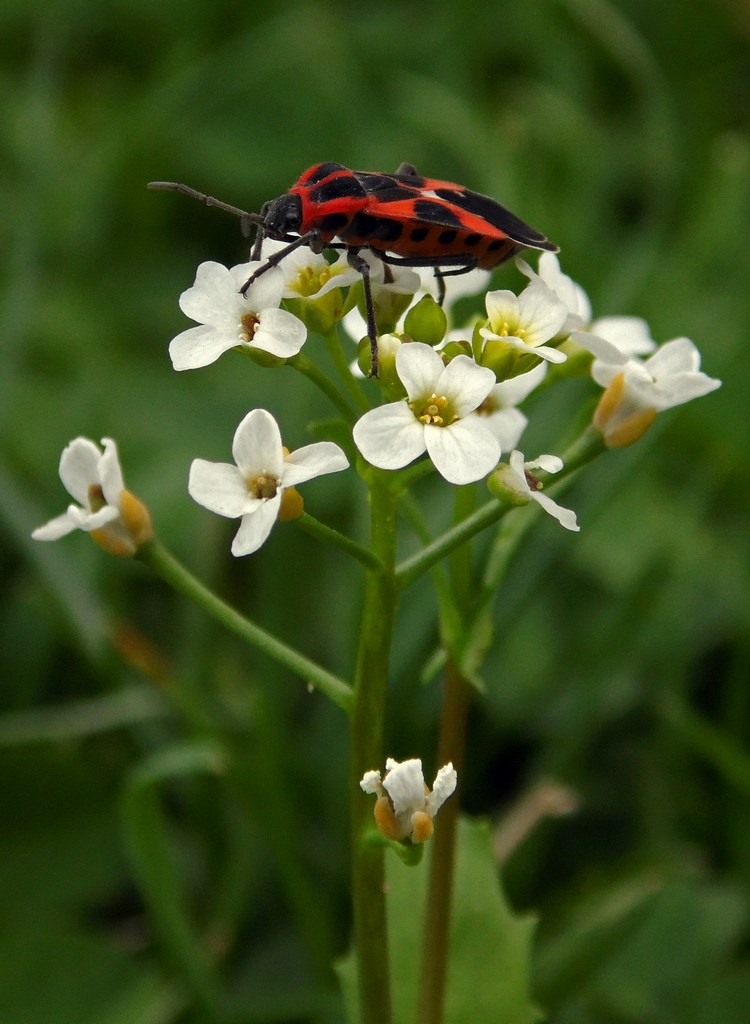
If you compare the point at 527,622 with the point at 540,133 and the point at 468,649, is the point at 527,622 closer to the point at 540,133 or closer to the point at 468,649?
the point at 468,649

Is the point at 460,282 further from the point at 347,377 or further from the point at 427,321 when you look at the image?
the point at 347,377

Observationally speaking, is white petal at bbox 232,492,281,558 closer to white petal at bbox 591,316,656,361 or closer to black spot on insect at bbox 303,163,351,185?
black spot on insect at bbox 303,163,351,185

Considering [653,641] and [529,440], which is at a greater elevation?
[529,440]

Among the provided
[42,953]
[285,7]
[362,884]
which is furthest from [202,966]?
[285,7]

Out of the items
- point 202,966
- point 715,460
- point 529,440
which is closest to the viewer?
point 202,966

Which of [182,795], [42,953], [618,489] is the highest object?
[618,489]

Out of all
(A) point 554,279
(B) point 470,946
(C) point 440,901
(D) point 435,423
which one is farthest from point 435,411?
(B) point 470,946

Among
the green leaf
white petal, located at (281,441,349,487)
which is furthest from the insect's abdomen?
the green leaf
